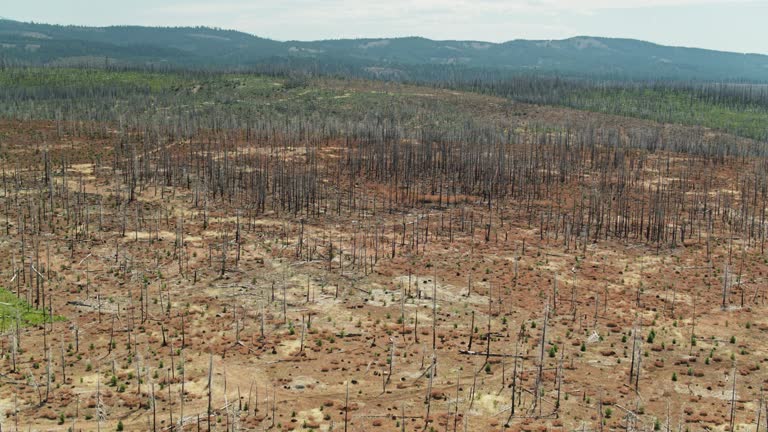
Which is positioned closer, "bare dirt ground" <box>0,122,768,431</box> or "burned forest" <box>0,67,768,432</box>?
"bare dirt ground" <box>0,122,768,431</box>

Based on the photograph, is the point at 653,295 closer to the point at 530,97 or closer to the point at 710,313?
the point at 710,313

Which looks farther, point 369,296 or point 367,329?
point 369,296

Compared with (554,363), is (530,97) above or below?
above

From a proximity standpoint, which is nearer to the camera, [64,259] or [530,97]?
[64,259]

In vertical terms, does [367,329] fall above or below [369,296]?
below

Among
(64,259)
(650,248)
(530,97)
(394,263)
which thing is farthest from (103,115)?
(530,97)

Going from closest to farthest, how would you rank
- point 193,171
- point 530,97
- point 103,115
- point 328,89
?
point 193,171 < point 103,115 < point 328,89 < point 530,97

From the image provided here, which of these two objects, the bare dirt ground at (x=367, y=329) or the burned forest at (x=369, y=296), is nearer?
the bare dirt ground at (x=367, y=329)

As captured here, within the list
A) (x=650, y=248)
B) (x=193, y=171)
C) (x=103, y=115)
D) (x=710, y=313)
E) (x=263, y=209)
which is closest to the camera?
(x=710, y=313)
